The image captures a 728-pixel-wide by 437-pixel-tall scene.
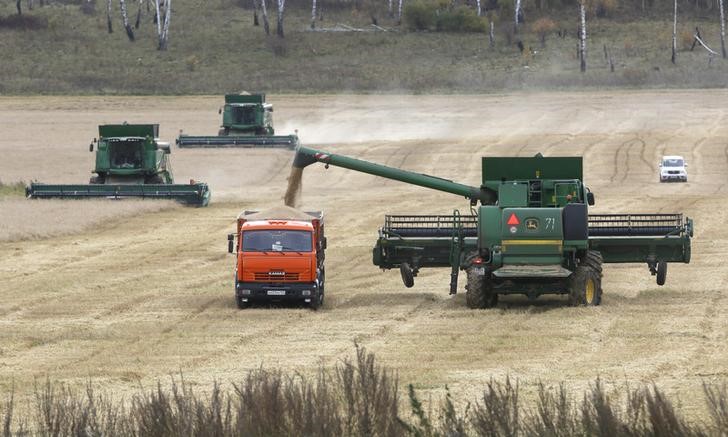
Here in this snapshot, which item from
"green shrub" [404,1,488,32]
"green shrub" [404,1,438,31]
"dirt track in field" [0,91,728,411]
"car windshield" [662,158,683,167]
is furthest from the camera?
"green shrub" [404,1,438,31]

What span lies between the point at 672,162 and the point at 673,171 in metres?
0.55

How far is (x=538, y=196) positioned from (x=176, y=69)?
2867 inches

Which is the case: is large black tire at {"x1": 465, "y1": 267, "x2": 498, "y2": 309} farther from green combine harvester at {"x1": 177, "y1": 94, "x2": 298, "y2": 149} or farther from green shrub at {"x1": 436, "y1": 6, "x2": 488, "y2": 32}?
green shrub at {"x1": 436, "y1": 6, "x2": 488, "y2": 32}

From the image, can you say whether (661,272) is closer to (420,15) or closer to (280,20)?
(280,20)

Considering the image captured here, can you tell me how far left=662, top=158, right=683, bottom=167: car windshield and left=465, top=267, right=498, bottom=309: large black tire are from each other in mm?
34780

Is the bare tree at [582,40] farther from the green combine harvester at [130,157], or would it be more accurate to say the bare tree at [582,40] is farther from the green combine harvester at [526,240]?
the green combine harvester at [526,240]

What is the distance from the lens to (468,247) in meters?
29.5

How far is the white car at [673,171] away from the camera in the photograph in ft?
200

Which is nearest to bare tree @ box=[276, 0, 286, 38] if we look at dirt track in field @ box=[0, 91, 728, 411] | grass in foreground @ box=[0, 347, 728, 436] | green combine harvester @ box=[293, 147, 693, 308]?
dirt track in field @ box=[0, 91, 728, 411]

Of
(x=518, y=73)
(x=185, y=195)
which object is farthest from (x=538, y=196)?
(x=518, y=73)

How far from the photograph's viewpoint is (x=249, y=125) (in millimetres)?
75375

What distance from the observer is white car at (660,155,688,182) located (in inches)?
2405

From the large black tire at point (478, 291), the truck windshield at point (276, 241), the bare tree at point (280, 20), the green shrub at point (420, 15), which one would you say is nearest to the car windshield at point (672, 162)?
the large black tire at point (478, 291)

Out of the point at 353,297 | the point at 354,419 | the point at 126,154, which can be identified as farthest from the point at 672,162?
the point at 354,419
